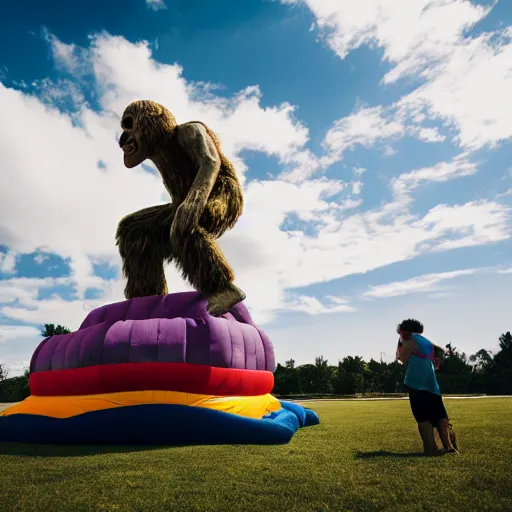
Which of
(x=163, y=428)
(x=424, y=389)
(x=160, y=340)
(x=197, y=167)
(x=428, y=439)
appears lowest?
(x=428, y=439)

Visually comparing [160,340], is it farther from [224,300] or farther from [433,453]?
[433,453]

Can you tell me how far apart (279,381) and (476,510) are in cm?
3112

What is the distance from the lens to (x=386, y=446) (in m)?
5.05

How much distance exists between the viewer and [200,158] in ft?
23.0

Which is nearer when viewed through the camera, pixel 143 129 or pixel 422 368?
pixel 422 368

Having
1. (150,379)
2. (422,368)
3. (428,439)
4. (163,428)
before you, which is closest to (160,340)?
(150,379)

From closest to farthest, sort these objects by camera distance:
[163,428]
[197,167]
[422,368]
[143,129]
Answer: [422,368] → [163,428] → [197,167] → [143,129]

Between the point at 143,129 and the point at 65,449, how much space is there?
16.0 ft

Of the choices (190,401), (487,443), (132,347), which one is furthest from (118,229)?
(487,443)

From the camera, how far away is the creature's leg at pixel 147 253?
770cm

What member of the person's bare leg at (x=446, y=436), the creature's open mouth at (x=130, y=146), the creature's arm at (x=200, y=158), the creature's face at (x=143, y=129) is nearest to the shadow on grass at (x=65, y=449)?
the person's bare leg at (x=446, y=436)

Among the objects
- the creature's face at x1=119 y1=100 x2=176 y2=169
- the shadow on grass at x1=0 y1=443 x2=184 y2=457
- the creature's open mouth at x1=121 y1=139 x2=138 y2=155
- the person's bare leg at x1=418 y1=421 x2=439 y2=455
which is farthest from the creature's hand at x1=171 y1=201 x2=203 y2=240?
the person's bare leg at x1=418 y1=421 x2=439 y2=455

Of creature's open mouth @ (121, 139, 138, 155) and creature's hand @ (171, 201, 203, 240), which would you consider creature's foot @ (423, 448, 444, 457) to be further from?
creature's open mouth @ (121, 139, 138, 155)

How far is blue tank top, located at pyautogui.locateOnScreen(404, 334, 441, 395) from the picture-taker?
4.57 meters
